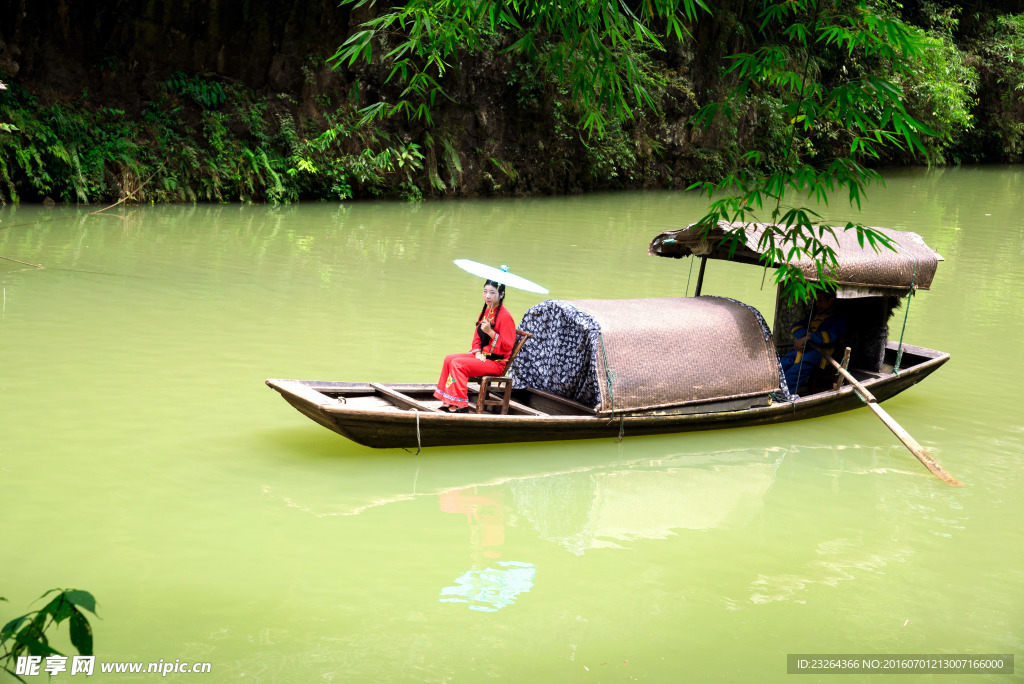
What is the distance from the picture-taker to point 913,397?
30.0 feet

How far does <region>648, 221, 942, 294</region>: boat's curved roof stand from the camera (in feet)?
25.7

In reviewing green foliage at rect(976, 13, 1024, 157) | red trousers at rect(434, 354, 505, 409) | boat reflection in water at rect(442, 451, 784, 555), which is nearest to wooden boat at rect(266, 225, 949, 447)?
red trousers at rect(434, 354, 505, 409)

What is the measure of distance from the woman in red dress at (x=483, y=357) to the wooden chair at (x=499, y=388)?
0.08 meters

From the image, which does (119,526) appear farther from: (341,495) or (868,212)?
(868,212)

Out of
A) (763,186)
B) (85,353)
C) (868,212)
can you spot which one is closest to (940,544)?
(763,186)

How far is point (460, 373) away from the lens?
7117 mm

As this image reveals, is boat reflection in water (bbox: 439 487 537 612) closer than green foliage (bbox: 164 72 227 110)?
Yes

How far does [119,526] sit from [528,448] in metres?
2.85

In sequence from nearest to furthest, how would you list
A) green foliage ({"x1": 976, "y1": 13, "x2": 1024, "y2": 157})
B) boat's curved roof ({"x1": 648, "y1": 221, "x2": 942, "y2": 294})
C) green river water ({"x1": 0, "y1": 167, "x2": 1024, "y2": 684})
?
green river water ({"x1": 0, "y1": 167, "x2": 1024, "y2": 684})
boat's curved roof ({"x1": 648, "y1": 221, "x2": 942, "y2": 294})
green foliage ({"x1": 976, "y1": 13, "x2": 1024, "y2": 157})

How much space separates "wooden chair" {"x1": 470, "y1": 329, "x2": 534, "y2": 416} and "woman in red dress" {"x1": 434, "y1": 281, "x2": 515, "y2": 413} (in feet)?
0.27

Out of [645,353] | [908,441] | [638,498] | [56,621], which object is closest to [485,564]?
[638,498]

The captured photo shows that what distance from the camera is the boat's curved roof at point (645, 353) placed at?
23.1ft

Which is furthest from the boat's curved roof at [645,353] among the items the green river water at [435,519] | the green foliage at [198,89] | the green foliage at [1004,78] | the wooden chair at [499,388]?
the green foliage at [1004,78]

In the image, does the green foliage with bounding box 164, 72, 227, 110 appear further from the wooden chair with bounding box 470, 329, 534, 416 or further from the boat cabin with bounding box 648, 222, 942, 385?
the wooden chair with bounding box 470, 329, 534, 416
